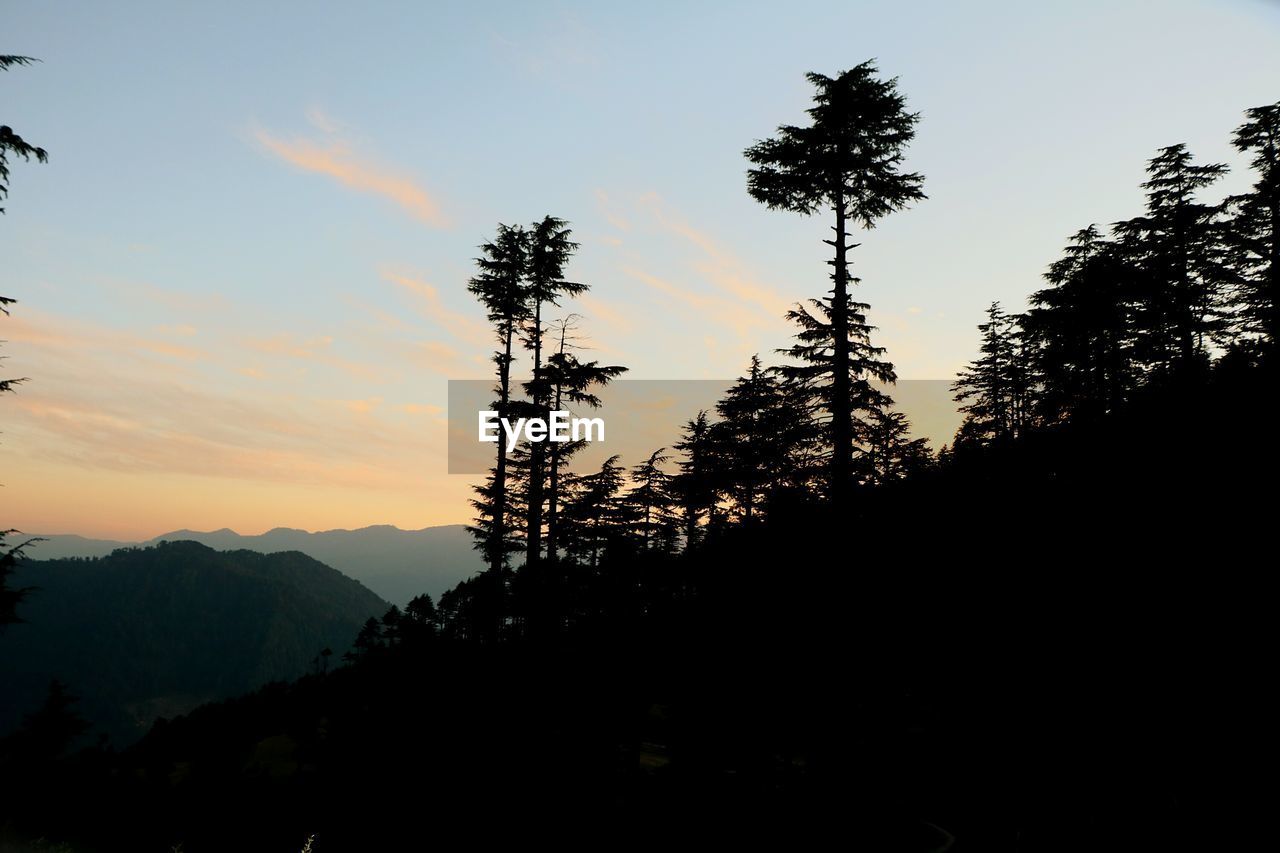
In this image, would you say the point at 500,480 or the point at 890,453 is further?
the point at 890,453

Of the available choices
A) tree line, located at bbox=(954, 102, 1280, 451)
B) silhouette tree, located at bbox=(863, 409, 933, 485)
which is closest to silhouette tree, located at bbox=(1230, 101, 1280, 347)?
tree line, located at bbox=(954, 102, 1280, 451)

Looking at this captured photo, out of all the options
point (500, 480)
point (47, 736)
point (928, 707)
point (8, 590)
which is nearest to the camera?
point (928, 707)

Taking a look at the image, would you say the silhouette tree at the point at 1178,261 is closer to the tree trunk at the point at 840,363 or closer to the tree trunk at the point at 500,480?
the tree trunk at the point at 840,363

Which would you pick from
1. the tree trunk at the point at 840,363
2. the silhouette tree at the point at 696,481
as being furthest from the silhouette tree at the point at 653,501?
the tree trunk at the point at 840,363

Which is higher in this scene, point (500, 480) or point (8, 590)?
point (500, 480)

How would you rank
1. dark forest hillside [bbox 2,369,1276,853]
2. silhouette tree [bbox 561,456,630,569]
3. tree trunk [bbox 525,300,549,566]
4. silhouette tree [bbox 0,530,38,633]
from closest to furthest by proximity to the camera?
1. dark forest hillside [bbox 2,369,1276,853]
2. silhouette tree [bbox 0,530,38,633]
3. tree trunk [bbox 525,300,549,566]
4. silhouette tree [bbox 561,456,630,569]

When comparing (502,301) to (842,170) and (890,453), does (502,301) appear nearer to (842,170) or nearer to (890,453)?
(842,170)

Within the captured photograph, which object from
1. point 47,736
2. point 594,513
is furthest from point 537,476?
point 47,736

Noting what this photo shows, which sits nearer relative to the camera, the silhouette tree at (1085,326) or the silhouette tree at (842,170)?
the silhouette tree at (842,170)

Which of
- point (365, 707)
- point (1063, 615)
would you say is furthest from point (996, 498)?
point (365, 707)

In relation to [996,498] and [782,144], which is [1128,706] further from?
[782,144]

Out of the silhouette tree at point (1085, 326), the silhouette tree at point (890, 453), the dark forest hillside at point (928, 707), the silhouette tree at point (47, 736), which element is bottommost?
the silhouette tree at point (47, 736)

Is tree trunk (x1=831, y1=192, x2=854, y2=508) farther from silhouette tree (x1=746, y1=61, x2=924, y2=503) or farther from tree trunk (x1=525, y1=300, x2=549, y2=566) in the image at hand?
tree trunk (x1=525, y1=300, x2=549, y2=566)

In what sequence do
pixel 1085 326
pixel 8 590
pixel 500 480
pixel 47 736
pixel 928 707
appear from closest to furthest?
pixel 928 707 < pixel 8 590 < pixel 47 736 < pixel 500 480 < pixel 1085 326
